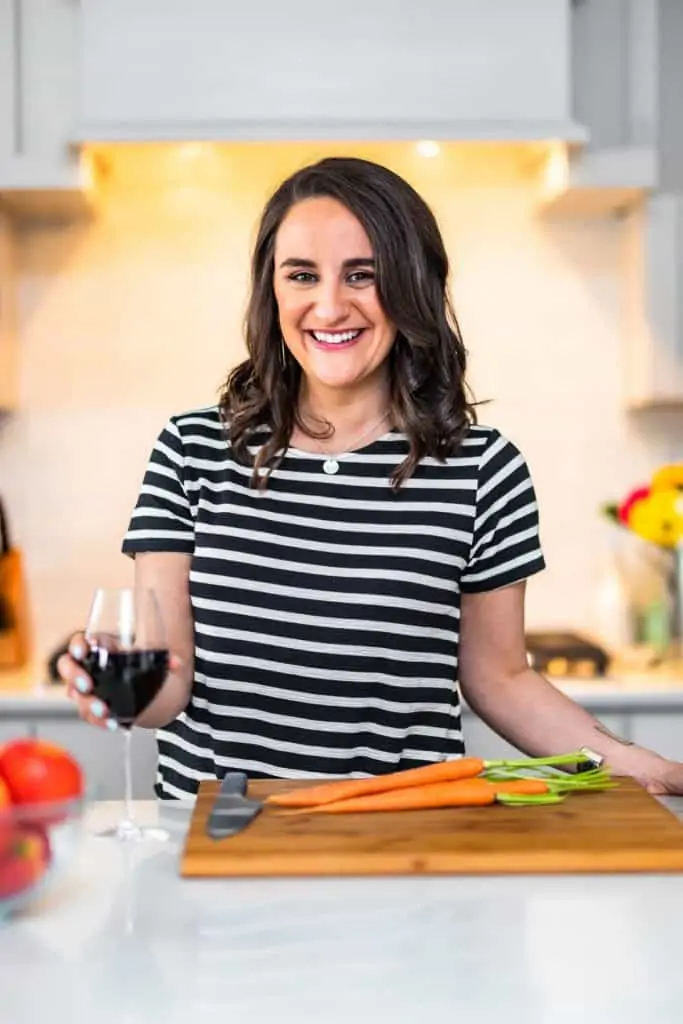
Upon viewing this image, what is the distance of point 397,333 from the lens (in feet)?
5.70

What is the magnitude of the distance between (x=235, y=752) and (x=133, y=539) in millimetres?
276

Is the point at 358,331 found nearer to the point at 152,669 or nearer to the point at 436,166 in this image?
the point at 152,669

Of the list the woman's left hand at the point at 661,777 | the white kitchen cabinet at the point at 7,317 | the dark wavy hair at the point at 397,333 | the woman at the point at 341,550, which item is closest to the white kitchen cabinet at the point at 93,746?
the white kitchen cabinet at the point at 7,317

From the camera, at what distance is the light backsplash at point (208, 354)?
311cm

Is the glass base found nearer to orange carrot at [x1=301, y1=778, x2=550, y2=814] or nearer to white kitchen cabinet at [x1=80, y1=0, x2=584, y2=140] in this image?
orange carrot at [x1=301, y1=778, x2=550, y2=814]

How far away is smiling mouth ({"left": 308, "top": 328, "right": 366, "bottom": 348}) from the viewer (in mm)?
1661

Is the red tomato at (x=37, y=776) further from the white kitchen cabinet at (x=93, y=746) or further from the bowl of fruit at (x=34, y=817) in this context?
the white kitchen cabinet at (x=93, y=746)

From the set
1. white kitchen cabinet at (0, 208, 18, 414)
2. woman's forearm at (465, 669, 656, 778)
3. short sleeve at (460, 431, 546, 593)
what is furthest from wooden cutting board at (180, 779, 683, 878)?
white kitchen cabinet at (0, 208, 18, 414)

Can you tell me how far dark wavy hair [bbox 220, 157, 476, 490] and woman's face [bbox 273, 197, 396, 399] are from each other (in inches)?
0.7

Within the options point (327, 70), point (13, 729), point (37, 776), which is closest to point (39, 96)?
point (327, 70)

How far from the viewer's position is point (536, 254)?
3.15 metres

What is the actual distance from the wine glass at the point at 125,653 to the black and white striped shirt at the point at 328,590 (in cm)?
49

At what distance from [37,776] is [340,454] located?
790 millimetres

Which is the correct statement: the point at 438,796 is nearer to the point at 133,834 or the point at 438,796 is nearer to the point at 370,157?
the point at 133,834
